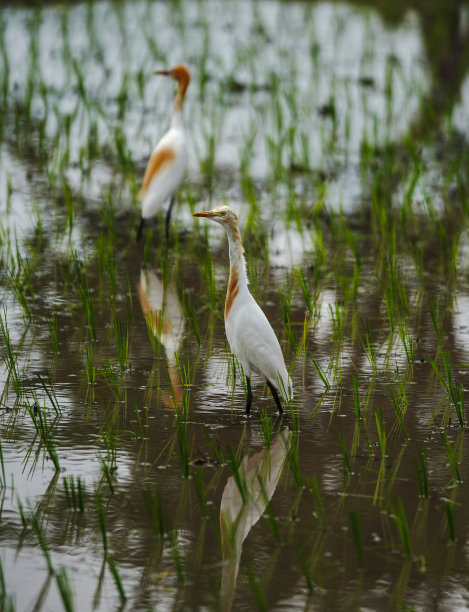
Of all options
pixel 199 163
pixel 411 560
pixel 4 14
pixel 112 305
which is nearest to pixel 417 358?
pixel 112 305

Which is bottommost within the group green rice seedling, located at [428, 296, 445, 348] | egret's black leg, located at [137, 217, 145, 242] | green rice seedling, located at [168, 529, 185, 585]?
green rice seedling, located at [168, 529, 185, 585]

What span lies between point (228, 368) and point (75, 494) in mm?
1628

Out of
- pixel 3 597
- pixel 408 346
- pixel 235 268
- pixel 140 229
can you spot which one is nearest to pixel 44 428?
pixel 235 268

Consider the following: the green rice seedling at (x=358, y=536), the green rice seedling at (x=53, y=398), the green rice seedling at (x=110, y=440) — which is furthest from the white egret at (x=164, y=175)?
the green rice seedling at (x=358, y=536)

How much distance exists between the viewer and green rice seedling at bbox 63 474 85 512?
3473 millimetres

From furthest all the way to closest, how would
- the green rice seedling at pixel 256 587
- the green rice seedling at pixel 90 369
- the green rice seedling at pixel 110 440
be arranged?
the green rice seedling at pixel 90 369 → the green rice seedling at pixel 110 440 → the green rice seedling at pixel 256 587

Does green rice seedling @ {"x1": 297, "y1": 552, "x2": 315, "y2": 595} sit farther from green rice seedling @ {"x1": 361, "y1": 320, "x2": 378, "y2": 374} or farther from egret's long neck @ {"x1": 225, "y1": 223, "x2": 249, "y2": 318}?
green rice seedling @ {"x1": 361, "y1": 320, "x2": 378, "y2": 374}

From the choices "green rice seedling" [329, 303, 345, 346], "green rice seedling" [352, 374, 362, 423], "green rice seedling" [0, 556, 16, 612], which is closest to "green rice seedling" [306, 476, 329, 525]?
"green rice seedling" [352, 374, 362, 423]

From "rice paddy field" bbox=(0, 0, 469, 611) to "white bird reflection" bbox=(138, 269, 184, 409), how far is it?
2cm

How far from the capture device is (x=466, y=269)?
703 cm

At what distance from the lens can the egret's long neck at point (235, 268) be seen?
4.52m

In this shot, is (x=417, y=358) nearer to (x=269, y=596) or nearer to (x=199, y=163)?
(x=269, y=596)

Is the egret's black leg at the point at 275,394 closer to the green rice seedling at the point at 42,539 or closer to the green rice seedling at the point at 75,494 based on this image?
the green rice seedling at the point at 75,494

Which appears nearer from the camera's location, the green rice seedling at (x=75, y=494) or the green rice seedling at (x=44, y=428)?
the green rice seedling at (x=75, y=494)
